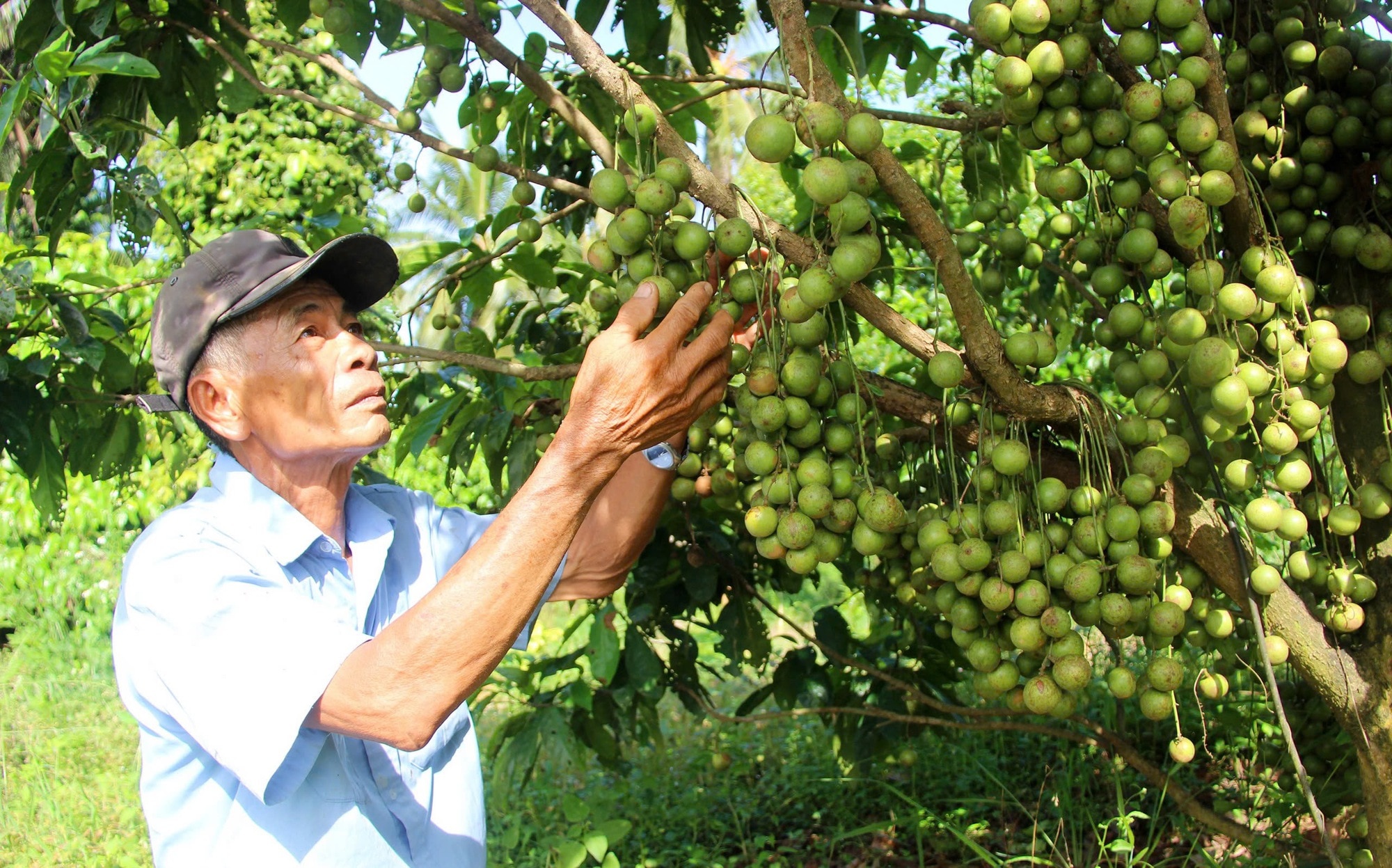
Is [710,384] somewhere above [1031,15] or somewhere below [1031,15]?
below

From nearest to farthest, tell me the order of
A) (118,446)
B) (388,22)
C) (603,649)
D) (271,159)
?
1. (388,22)
2. (603,649)
3. (118,446)
4. (271,159)

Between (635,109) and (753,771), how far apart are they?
3079 millimetres

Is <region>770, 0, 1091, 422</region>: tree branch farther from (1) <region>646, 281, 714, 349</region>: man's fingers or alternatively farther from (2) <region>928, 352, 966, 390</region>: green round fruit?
(1) <region>646, 281, 714, 349</region>: man's fingers

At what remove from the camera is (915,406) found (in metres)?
1.71

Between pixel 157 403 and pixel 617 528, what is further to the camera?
pixel 617 528

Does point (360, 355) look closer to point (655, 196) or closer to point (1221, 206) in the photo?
point (655, 196)

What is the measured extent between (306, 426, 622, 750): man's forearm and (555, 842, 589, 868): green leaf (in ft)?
3.40

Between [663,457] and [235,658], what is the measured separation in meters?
0.84

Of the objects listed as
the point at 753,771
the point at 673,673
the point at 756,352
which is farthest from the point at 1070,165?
the point at 753,771

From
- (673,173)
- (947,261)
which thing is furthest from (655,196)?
(947,261)

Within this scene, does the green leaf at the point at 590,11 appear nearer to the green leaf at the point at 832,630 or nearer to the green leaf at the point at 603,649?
the green leaf at the point at 603,649

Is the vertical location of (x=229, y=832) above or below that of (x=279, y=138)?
below

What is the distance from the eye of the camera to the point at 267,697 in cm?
142

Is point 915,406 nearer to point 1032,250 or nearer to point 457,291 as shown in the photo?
point 1032,250
